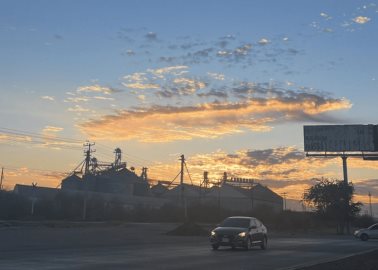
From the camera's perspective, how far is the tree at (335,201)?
7025 centimetres

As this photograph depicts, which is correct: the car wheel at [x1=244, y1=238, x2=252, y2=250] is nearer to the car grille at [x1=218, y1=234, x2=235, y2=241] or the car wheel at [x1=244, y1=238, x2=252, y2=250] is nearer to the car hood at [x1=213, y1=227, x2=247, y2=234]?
the car hood at [x1=213, y1=227, x2=247, y2=234]

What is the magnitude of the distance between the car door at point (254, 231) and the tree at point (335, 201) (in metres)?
45.5

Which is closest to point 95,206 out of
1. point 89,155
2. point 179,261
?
point 89,155

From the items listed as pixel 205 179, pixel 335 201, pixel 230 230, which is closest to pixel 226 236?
pixel 230 230

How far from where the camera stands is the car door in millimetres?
25789

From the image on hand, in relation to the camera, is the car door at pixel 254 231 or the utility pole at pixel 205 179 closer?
the car door at pixel 254 231

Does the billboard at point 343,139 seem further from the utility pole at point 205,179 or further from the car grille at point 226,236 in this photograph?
the utility pole at point 205,179

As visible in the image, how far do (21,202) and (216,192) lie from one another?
5379cm

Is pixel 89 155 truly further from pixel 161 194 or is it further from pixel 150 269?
pixel 150 269

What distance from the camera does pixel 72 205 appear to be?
8981 centimetres

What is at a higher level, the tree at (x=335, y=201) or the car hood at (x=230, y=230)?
the tree at (x=335, y=201)

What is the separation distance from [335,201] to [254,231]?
166ft

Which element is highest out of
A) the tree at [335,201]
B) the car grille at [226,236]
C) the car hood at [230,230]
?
the tree at [335,201]

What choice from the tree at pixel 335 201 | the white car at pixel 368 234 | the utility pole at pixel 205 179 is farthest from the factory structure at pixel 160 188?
the white car at pixel 368 234
